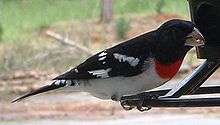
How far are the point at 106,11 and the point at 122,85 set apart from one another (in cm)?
755

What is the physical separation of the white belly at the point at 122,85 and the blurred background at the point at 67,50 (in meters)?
4.15

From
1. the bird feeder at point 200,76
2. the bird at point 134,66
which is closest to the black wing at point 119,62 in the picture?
the bird at point 134,66

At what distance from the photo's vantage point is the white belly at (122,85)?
2330 millimetres

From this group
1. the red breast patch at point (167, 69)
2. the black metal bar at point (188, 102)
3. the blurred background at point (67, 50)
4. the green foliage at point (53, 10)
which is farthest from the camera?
the green foliage at point (53, 10)

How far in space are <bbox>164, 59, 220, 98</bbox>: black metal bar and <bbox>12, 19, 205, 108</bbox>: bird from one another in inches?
2.9

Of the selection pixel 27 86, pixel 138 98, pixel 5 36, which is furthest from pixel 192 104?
pixel 5 36

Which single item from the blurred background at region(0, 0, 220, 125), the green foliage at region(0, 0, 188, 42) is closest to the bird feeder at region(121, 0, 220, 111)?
the blurred background at region(0, 0, 220, 125)

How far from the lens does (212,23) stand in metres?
2.51

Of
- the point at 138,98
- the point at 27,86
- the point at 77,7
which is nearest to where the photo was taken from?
the point at 138,98

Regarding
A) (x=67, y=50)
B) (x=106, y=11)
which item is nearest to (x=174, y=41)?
(x=67, y=50)

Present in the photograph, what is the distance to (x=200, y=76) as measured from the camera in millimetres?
2295

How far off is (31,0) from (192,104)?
9.28 meters

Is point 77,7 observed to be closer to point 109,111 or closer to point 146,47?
point 109,111

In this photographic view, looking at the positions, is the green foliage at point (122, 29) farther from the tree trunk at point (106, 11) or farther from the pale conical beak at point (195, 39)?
the pale conical beak at point (195, 39)
